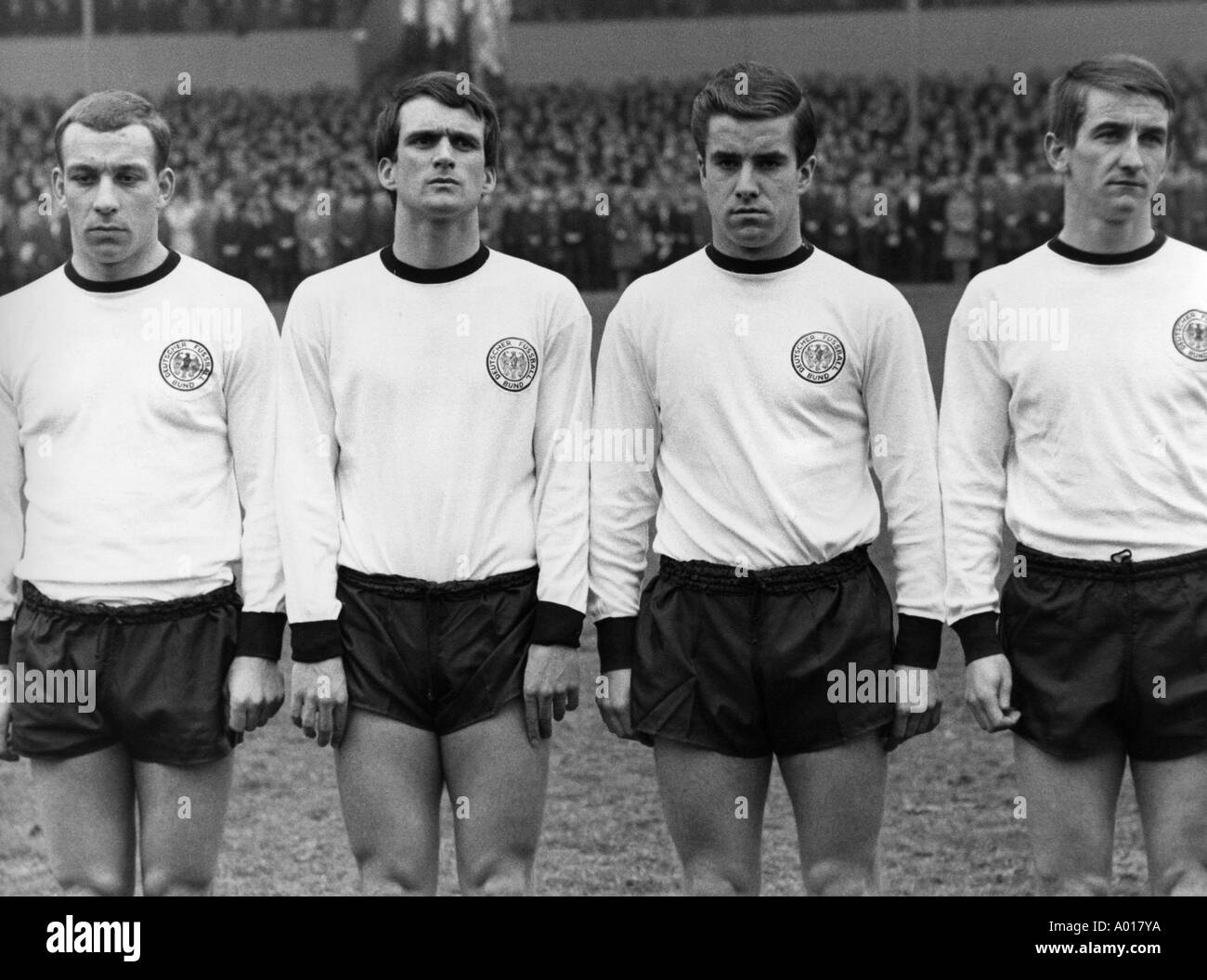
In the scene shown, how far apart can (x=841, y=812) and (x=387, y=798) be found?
771mm

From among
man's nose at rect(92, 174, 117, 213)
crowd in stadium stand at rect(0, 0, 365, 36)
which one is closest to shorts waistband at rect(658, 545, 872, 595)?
man's nose at rect(92, 174, 117, 213)

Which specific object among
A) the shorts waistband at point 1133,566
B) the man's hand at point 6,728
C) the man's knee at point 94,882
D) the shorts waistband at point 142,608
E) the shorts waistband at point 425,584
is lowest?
the man's knee at point 94,882

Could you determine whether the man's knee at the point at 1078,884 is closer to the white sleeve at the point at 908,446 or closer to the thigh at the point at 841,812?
the thigh at the point at 841,812

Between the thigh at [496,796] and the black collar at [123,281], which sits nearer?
the thigh at [496,796]

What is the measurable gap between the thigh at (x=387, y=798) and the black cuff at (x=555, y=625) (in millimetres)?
262

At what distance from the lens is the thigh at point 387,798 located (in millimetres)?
3062

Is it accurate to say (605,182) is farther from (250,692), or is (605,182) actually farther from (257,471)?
(250,692)

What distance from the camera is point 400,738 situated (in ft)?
10.1

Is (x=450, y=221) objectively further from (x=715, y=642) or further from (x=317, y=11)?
(x=317, y=11)

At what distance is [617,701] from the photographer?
3.11 metres

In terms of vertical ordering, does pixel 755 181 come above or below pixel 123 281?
above

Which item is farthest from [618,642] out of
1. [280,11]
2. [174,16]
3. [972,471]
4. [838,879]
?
[280,11]

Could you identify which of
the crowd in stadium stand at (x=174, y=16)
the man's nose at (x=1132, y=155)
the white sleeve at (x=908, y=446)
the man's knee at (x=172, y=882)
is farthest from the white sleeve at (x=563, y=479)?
the crowd in stadium stand at (x=174, y=16)

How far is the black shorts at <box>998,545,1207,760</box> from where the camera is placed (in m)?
2.98
